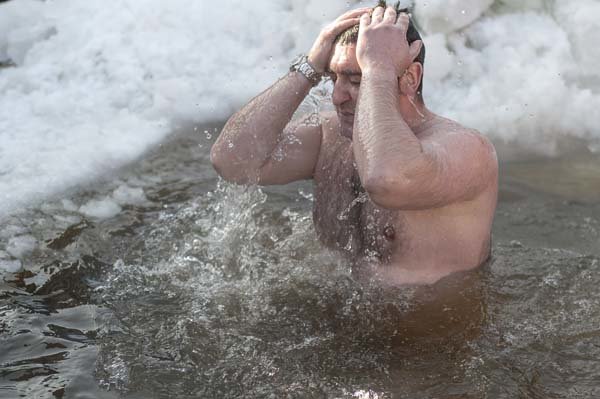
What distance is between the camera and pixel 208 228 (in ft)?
14.7

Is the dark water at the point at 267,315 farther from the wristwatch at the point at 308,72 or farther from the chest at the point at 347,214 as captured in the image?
the wristwatch at the point at 308,72

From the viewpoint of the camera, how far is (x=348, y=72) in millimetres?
3395

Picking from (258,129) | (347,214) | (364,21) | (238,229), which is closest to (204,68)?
(238,229)

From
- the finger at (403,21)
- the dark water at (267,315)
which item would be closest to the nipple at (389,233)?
the dark water at (267,315)

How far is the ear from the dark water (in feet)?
2.49

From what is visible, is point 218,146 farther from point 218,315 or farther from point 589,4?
point 589,4

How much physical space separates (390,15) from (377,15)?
5cm

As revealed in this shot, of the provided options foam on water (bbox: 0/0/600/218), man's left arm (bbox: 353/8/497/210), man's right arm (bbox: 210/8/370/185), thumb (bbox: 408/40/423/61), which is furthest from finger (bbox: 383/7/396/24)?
foam on water (bbox: 0/0/600/218)

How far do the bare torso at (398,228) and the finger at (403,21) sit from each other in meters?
0.38

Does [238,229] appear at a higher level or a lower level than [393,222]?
lower

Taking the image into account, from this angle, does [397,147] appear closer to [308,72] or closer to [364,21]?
[364,21]

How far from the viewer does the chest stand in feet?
11.6

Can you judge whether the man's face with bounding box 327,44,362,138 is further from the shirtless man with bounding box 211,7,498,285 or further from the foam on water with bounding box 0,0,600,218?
the foam on water with bounding box 0,0,600,218

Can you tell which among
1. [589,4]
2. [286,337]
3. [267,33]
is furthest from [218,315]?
[589,4]
